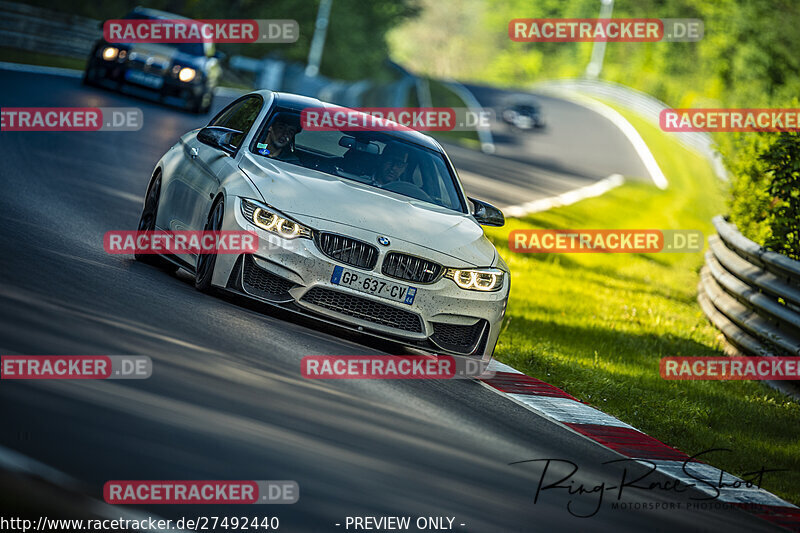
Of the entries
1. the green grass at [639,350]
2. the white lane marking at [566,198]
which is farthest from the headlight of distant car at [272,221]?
the white lane marking at [566,198]

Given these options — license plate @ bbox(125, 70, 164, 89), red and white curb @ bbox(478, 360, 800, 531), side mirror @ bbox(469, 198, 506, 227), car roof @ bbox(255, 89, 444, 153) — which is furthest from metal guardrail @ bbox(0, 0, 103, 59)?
red and white curb @ bbox(478, 360, 800, 531)

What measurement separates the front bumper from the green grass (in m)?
1.44

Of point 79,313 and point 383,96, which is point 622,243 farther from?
point 383,96

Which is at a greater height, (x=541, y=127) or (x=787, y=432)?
(x=787, y=432)

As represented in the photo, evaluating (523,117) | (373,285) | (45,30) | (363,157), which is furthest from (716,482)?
(523,117)

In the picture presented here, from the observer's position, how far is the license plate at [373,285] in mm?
7766

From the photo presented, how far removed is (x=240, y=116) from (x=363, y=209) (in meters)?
2.13

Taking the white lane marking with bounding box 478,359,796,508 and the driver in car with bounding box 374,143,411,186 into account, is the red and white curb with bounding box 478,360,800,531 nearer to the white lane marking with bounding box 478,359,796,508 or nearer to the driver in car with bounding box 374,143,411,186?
the white lane marking with bounding box 478,359,796,508

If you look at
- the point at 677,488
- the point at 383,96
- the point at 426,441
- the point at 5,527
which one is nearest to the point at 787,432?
the point at 677,488

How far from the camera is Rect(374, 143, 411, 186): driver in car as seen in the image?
360 inches

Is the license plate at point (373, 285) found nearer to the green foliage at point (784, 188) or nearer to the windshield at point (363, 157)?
the windshield at point (363, 157)

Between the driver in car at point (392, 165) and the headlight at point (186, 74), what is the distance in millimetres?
16573

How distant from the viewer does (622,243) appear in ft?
73.8

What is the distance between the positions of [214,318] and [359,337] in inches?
48.4
